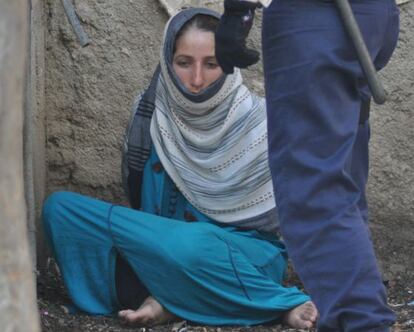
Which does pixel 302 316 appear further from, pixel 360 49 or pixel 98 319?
pixel 360 49

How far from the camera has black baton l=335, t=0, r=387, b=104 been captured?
8.84ft

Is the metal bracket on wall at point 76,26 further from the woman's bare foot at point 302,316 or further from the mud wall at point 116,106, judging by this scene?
the woman's bare foot at point 302,316

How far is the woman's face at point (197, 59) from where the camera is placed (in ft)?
14.1

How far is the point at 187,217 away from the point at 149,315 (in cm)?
49

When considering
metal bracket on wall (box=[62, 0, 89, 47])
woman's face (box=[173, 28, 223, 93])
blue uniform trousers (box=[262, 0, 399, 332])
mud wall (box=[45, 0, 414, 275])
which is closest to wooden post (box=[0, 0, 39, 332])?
blue uniform trousers (box=[262, 0, 399, 332])

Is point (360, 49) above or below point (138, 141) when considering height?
above

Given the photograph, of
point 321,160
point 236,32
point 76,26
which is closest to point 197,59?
point 76,26

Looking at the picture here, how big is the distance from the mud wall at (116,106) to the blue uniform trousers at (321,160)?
70.2 inches

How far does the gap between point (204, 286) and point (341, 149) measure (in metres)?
1.54

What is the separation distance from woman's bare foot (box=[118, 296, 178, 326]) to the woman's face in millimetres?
803

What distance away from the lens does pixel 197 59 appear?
4309 mm

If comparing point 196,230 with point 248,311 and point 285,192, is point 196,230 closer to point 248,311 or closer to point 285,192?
point 248,311

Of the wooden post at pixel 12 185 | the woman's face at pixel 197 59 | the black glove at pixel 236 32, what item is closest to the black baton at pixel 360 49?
the black glove at pixel 236 32

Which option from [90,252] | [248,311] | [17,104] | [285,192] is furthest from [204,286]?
[17,104]
